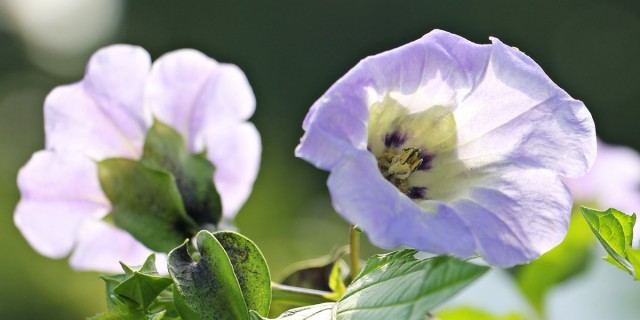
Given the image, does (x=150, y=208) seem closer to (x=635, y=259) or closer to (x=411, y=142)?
(x=411, y=142)

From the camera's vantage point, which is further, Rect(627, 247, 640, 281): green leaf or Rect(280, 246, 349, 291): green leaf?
Rect(280, 246, 349, 291): green leaf

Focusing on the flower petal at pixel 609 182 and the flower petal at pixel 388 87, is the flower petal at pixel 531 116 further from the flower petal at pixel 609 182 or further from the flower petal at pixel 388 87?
the flower petal at pixel 609 182

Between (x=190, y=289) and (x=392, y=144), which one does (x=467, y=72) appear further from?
(x=190, y=289)

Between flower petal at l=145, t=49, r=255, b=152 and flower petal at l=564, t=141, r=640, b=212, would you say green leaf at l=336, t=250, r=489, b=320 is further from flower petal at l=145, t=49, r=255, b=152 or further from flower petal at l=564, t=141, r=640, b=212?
flower petal at l=564, t=141, r=640, b=212

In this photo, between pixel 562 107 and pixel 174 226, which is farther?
pixel 174 226

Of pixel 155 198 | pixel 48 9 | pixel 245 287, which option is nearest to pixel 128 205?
pixel 155 198

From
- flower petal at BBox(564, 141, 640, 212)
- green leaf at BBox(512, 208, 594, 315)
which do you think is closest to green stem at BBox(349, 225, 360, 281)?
green leaf at BBox(512, 208, 594, 315)

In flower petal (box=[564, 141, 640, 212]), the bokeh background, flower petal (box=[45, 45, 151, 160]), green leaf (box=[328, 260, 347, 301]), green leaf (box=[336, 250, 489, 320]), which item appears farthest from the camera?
the bokeh background
